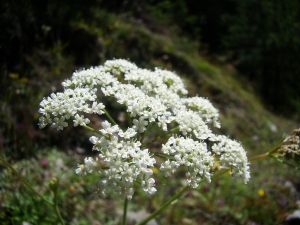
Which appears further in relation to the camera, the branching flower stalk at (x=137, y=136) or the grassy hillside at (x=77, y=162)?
the grassy hillside at (x=77, y=162)

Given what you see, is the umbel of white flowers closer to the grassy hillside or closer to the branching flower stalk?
the branching flower stalk

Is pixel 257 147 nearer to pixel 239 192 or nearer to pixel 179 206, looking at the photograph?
pixel 239 192

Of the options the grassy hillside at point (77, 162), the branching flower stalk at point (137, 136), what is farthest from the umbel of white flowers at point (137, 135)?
the grassy hillside at point (77, 162)

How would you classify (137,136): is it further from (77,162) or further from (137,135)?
(77,162)

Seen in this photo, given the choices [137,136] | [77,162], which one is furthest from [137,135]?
[77,162]

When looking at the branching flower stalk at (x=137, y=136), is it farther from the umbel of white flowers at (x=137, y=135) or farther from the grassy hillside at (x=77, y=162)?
the grassy hillside at (x=77, y=162)

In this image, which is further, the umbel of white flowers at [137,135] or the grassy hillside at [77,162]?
the grassy hillside at [77,162]

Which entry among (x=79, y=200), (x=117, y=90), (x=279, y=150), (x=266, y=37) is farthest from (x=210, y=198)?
(x=266, y=37)

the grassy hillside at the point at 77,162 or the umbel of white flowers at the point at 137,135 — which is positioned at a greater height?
the grassy hillside at the point at 77,162
